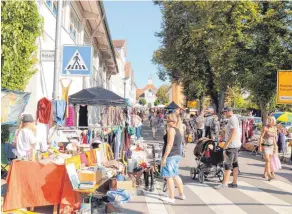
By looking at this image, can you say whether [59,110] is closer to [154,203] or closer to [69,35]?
[154,203]

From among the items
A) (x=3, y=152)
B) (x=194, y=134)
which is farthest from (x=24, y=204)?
(x=194, y=134)

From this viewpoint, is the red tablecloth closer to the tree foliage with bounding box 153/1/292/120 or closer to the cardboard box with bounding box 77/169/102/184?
the cardboard box with bounding box 77/169/102/184

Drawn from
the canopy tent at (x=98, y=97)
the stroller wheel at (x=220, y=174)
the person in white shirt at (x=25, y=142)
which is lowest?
the stroller wheel at (x=220, y=174)

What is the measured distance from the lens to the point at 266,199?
7512 millimetres

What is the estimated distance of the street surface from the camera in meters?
6.54

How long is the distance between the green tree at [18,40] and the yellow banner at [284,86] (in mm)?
10839

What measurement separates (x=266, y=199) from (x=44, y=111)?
19.9ft

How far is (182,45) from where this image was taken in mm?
28625

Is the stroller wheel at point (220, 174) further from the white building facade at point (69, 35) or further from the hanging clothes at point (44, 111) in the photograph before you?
the white building facade at point (69, 35)

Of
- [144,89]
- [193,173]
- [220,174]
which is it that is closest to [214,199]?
[220,174]

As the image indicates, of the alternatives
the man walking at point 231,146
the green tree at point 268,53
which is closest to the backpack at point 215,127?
the green tree at point 268,53

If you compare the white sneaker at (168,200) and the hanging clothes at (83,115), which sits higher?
the hanging clothes at (83,115)

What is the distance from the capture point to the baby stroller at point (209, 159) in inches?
351

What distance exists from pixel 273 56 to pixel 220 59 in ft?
18.1
